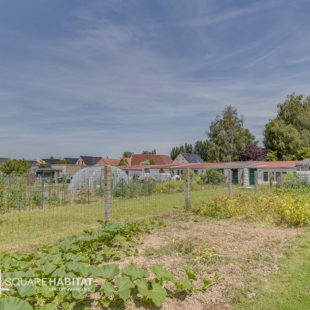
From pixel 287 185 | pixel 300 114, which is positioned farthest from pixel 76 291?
pixel 300 114

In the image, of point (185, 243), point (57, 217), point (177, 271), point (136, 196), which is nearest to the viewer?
point (177, 271)

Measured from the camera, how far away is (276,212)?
713 cm

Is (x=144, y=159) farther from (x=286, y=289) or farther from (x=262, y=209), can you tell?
(x=286, y=289)

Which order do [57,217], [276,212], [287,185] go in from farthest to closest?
[287,185] < [57,217] < [276,212]

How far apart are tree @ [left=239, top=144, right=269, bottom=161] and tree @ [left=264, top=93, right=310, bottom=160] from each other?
1211 mm

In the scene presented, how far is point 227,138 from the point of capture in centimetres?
4059

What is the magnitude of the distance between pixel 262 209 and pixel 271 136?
102ft

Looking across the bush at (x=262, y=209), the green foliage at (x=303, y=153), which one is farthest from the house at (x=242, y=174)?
the bush at (x=262, y=209)

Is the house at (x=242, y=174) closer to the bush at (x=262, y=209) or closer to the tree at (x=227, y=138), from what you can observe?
the tree at (x=227, y=138)

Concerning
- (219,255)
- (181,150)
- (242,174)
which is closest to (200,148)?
(181,150)

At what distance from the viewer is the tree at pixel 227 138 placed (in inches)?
A: 1591

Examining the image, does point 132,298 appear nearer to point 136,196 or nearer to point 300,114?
point 136,196

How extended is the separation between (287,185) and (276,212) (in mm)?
9013

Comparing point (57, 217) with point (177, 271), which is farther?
point (57, 217)
